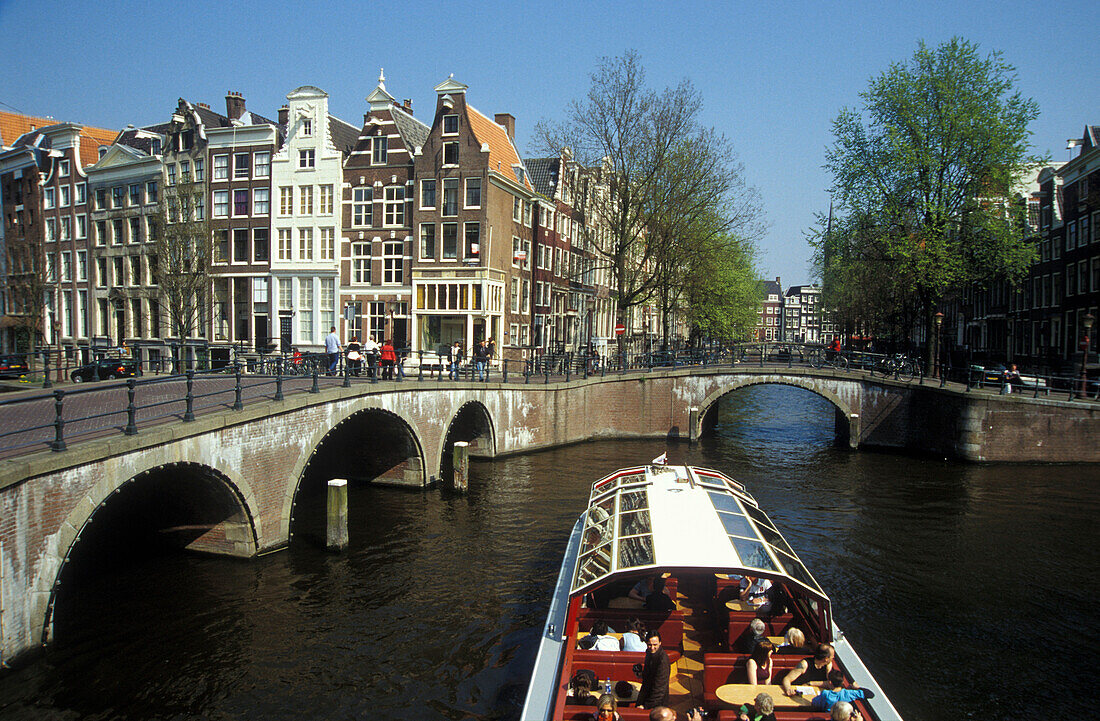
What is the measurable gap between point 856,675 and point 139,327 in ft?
150

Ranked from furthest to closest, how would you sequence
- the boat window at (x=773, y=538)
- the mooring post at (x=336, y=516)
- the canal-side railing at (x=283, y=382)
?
1. the mooring post at (x=336, y=516)
2. the canal-side railing at (x=283, y=382)
3. the boat window at (x=773, y=538)

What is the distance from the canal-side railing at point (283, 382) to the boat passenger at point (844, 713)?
9377 millimetres

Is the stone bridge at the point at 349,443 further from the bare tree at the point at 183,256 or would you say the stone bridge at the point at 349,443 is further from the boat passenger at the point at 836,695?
the bare tree at the point at 183,256

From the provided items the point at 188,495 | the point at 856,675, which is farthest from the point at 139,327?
the point at 856,675

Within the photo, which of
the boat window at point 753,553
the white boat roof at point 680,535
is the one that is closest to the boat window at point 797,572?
the white boat roof at point 680,535

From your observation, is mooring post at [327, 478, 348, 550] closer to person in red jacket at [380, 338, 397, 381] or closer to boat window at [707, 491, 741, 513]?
person in red jacket at [380, 338, 397, 381]

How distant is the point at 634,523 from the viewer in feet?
35.5

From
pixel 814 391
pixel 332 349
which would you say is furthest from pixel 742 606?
pixel 814 391

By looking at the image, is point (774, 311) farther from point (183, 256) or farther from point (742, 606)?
point (742, 606)

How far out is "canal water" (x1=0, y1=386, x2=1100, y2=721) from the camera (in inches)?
429

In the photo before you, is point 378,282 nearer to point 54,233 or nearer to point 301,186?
point 301,186

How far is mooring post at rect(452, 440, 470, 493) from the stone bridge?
118 centimetres

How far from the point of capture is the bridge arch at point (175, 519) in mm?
15031

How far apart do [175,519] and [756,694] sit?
45.6 ft
